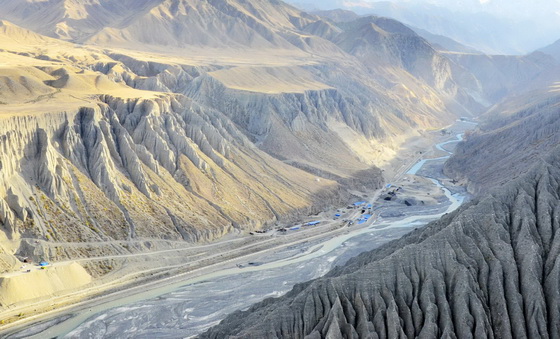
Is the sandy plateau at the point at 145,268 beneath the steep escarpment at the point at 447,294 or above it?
beneath

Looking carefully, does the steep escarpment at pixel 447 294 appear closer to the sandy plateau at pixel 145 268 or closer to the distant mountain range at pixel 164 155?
the distant mountain range at pixel 164 155

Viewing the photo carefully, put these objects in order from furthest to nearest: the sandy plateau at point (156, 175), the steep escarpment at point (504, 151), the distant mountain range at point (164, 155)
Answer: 1. the steep escarpment at point (504, 151)
2. the distant mountain range at point (164, 155)
3. the sandy plateau at point (156, 175)

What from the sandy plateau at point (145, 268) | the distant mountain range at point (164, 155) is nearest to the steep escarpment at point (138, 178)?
the distant mountain range at point (164, 155)

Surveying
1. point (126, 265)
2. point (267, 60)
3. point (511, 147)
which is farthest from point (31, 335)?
point (267, 60)

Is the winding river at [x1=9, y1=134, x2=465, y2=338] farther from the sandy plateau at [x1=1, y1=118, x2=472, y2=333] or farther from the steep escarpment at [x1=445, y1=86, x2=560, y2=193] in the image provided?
the steep escarpment at [x1=445, y1=86, x2=560, y2=193]

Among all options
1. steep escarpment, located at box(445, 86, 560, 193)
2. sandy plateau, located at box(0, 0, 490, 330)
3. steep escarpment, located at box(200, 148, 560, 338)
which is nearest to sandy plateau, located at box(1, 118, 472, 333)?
sandy plateau, located at box(0, 0, 490, 330)

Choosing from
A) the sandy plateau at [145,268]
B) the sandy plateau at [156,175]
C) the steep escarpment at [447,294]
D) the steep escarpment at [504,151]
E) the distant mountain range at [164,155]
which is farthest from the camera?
the steep escarpment at [504,151]
